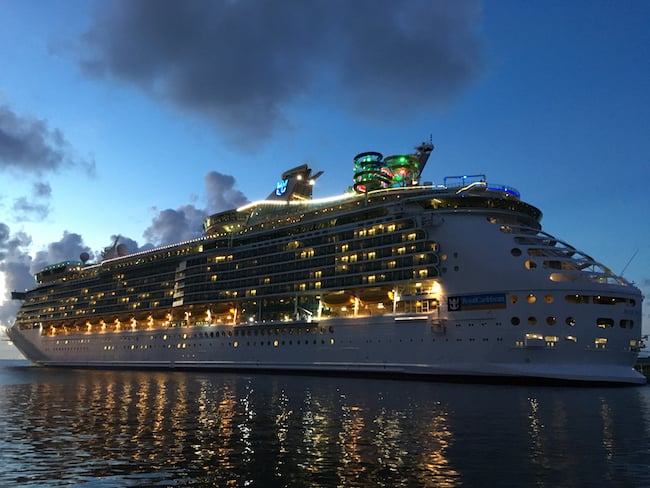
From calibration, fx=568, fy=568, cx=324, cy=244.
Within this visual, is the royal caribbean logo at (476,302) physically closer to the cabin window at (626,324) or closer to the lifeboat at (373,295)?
the lifeboat at (373,295)

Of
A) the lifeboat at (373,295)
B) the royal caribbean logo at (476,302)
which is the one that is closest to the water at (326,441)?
the royal caribbean logo at (476,302)

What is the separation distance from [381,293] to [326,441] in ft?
124

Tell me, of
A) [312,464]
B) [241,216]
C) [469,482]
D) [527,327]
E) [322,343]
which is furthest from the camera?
[241,216]

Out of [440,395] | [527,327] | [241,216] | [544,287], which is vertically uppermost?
[241,216]

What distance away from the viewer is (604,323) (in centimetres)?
4612

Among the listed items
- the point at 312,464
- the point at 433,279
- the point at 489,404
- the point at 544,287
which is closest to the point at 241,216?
the point at 433,279

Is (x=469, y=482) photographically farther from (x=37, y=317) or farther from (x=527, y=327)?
(x=37, y=317)

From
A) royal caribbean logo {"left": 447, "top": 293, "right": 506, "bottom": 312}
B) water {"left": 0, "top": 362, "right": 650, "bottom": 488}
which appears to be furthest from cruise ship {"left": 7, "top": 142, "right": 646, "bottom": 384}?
water {"left": 0, "top": 362, "right": 650, "bottom": 488}

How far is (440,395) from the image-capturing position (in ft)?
123

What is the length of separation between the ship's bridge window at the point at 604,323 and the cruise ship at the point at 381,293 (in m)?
0.22

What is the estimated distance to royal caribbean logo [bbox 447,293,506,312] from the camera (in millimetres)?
47312

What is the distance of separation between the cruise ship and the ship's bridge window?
0.73 feet

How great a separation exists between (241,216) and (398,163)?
1007 inches

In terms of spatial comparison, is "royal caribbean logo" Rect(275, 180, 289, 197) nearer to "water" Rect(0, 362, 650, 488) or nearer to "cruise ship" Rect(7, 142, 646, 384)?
"cruise ship" Rect(7, 142, 646, 384)
